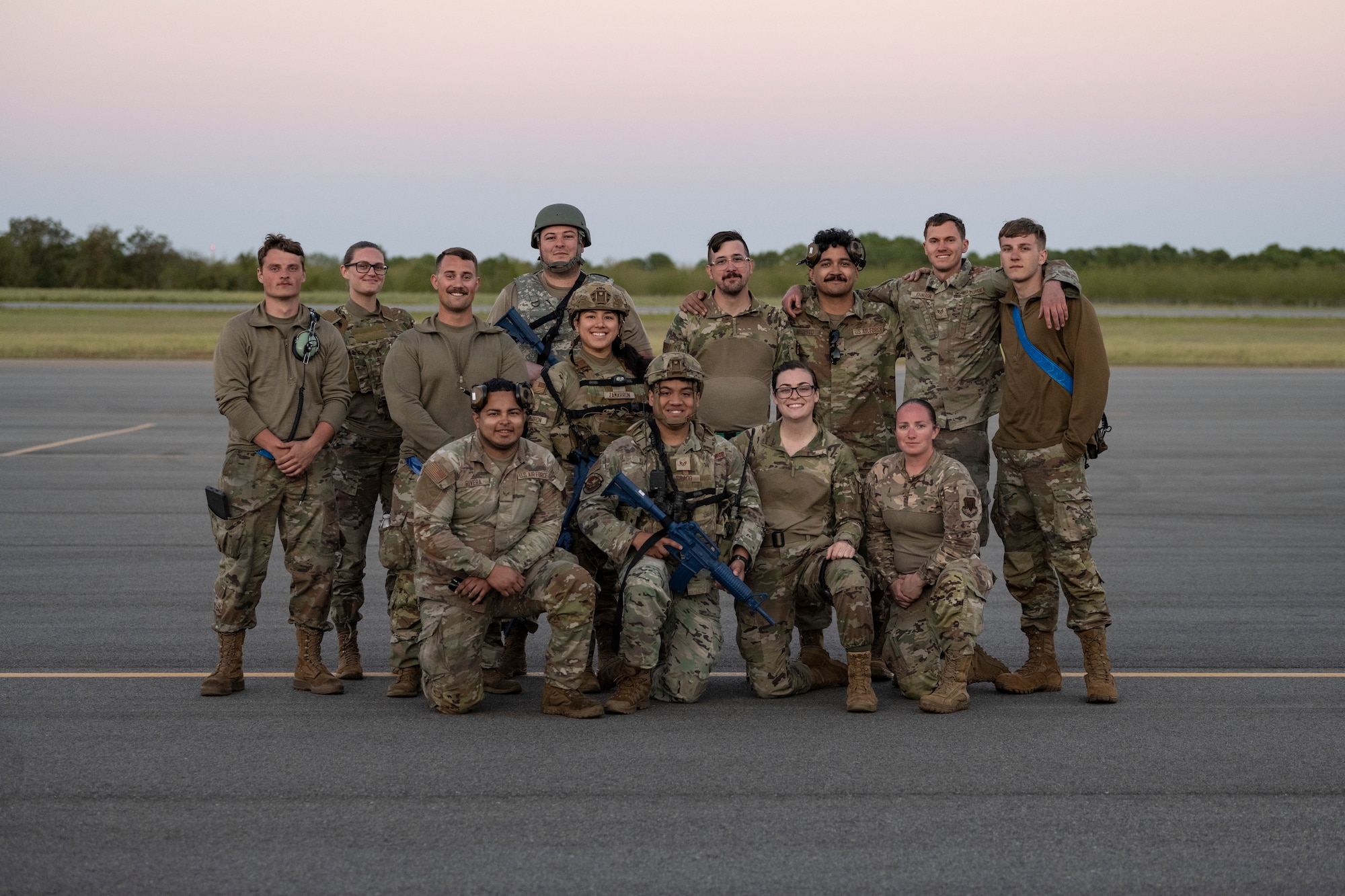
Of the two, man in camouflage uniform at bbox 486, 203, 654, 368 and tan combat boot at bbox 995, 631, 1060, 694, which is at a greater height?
man in camouflage uniform at bbox 486, 203, 654, 368

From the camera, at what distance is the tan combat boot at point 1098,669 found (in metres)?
6.59

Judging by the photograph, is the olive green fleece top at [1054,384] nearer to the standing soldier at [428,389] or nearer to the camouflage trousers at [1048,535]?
the camouflage trousers at [1048,535]

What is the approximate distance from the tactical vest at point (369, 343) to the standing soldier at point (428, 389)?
0.50 metres

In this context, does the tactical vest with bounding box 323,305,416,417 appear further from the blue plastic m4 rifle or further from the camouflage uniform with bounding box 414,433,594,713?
the blue plastic m4 rifle

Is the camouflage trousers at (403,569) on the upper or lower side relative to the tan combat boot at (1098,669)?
upper

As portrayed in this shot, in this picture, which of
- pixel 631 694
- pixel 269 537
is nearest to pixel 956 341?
pixel 631 694

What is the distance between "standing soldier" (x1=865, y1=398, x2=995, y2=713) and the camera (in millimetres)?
6586

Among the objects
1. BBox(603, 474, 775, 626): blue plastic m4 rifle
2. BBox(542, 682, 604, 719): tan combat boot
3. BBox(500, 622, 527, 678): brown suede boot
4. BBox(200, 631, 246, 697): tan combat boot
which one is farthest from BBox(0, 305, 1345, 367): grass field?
BBox(542, 682, 604, 719): tan combat boot

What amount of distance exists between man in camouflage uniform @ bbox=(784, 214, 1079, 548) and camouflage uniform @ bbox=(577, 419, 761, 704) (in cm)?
140

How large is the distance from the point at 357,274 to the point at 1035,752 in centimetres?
475

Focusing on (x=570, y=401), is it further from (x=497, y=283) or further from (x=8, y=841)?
(x=497, y=283)

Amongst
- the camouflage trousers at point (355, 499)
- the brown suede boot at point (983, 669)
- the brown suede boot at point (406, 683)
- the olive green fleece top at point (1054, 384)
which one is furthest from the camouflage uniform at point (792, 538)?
the camouflage trousers at point (355, 499)

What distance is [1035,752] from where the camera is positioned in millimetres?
5754

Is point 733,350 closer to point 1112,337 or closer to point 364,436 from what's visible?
point 364,436
